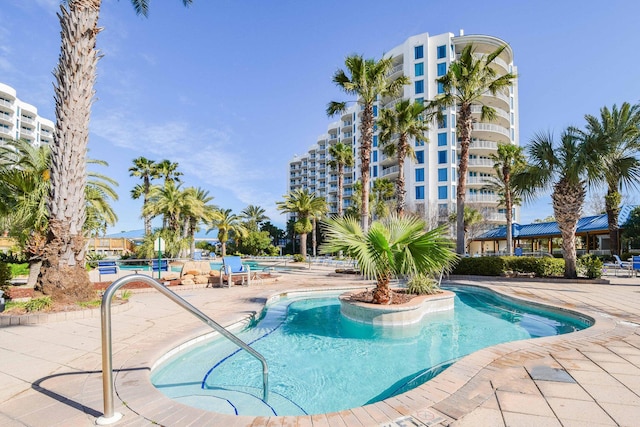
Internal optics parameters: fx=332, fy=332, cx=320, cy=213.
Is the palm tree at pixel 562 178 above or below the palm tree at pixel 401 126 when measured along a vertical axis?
below

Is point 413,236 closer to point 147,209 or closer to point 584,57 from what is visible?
point 584,57

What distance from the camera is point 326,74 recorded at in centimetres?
2023

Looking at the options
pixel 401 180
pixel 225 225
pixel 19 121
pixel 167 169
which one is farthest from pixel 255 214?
pixel 19 121

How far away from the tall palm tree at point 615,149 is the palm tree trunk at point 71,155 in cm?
1780

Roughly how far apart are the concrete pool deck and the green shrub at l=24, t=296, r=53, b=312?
512mm

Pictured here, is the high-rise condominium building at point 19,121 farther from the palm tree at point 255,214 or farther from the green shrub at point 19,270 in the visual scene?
the green shrub at point 19,270

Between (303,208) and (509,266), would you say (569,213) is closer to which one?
(509,266)

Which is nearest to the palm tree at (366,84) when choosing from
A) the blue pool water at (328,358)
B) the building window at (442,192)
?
the blue pool water at (328,358)

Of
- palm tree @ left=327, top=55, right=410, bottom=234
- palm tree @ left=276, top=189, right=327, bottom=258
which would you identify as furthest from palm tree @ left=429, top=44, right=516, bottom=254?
palm tree @ left=276, top=189, right=327, bottom=258

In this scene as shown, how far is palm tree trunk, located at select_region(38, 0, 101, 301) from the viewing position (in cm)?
747

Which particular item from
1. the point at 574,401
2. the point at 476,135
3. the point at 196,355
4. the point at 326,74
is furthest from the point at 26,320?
the point at 476,135

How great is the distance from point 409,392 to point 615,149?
17.9 m

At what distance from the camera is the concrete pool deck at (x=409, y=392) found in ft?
9.11

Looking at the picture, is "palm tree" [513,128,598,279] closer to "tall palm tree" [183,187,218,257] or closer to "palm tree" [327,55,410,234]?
"palm tree" [327,55,410,234]
